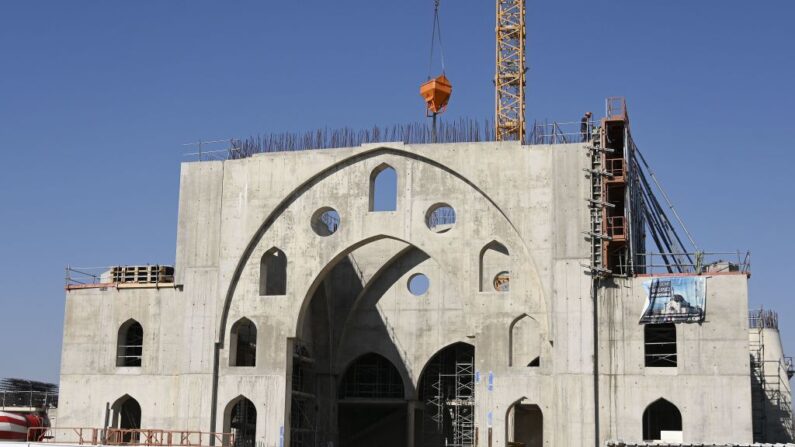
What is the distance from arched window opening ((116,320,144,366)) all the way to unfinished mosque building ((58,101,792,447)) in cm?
10

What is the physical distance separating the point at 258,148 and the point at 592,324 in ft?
55.6

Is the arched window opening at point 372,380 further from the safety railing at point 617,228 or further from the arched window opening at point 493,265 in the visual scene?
the safety railing at point 617,228

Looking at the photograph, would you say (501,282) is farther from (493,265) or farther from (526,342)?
(526,342)

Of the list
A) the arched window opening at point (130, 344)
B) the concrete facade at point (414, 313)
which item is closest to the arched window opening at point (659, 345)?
the concrete facade at point (414, 313)

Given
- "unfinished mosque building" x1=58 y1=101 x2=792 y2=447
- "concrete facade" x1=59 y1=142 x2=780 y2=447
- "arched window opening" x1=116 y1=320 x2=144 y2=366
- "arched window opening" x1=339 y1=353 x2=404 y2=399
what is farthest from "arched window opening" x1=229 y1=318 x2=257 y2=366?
"arched window opening" x1=339 y1=353 x2=404 y2=399

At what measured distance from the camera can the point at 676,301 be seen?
43406 millimetres

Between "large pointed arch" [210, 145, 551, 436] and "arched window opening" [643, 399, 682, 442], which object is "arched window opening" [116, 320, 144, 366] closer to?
"large pointed arch" [210, 145, 551, 436]

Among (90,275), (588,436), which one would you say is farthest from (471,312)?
(90,275)

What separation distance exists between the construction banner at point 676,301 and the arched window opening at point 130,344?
70.9ft

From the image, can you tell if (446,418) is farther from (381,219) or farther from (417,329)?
(381,219)

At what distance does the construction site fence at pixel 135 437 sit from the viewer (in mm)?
45969

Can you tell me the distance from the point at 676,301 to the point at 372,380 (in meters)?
18.4

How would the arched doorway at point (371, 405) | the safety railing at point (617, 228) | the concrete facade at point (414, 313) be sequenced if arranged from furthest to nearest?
the arched doorway at point (371, 405) → the safety railing at point (617, 228) → the concrete facade at point (414, 313)

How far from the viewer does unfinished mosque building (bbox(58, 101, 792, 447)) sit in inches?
1709
